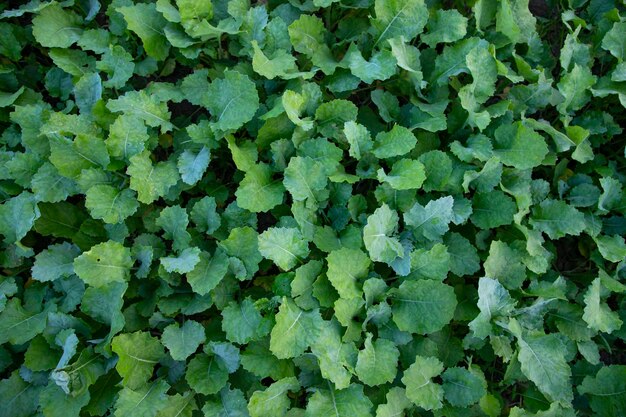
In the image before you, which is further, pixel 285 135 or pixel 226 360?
pixel 285 135

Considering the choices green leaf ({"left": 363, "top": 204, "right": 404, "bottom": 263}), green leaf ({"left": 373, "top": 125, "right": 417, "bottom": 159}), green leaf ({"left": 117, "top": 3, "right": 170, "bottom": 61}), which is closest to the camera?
green leaf ({"left": 363, "top": 204, "right": 404, "bottom": 263})

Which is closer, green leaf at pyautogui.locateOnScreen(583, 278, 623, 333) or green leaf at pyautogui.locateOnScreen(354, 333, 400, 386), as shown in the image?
green leaf at pyautogui.locateOnScreen(354, 333, 400, 386)

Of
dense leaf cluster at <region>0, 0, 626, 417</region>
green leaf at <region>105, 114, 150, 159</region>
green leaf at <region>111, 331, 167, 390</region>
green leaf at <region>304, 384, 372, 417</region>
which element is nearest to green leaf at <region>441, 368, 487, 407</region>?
dense leaf cluster at <region>0, 0, 626, 417</region>

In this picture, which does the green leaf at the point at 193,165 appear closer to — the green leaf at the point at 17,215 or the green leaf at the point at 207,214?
the green leaf at the point at 207,214

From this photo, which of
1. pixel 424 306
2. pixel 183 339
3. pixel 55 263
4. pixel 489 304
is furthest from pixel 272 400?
pixel 55 263

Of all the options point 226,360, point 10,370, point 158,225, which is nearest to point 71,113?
point 158,225

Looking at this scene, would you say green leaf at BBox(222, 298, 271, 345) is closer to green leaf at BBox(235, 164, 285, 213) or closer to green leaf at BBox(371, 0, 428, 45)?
green leaf at BBox(235, 164, 285, 213)

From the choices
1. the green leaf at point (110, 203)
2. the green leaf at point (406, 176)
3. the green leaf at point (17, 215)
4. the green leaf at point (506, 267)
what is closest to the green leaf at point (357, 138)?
the green leaf at point (406, 176)

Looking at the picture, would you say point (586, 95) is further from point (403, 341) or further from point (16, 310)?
point (16, 310)
